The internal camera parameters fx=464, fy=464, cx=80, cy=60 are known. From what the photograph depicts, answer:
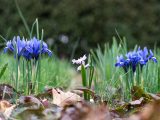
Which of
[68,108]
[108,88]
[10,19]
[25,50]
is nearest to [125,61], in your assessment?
[108,88]

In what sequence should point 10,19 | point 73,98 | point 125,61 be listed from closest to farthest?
point 73,98
point 125,61
point 10,19

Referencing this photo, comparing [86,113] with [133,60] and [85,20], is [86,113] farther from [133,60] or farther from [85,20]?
[85,20]

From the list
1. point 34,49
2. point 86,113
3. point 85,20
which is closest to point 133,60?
point 34,49

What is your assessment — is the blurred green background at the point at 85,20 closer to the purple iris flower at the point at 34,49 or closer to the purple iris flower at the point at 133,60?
the purple iris flower at the point at 133,60

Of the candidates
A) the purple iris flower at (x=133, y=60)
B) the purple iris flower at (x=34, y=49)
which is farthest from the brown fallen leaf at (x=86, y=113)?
the purple iris flower at (x=133, y=60)

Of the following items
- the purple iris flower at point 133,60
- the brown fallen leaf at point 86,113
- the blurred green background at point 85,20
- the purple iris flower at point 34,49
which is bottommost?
the brown fallen leaf at point 86,113

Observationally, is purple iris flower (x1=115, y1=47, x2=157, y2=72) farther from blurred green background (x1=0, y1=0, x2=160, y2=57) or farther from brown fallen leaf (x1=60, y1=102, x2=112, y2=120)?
Result: blurred green background (x1=0, y1=0, x2=160, y2=57)

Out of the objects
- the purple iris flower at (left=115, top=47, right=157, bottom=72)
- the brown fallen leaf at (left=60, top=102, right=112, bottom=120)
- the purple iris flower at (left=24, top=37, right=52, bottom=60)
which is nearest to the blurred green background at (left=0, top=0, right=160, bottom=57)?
the purple iris flower at (left=115, top=47, right=157, bottom=72)

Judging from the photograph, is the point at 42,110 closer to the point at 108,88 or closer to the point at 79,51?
the point at 108,88
